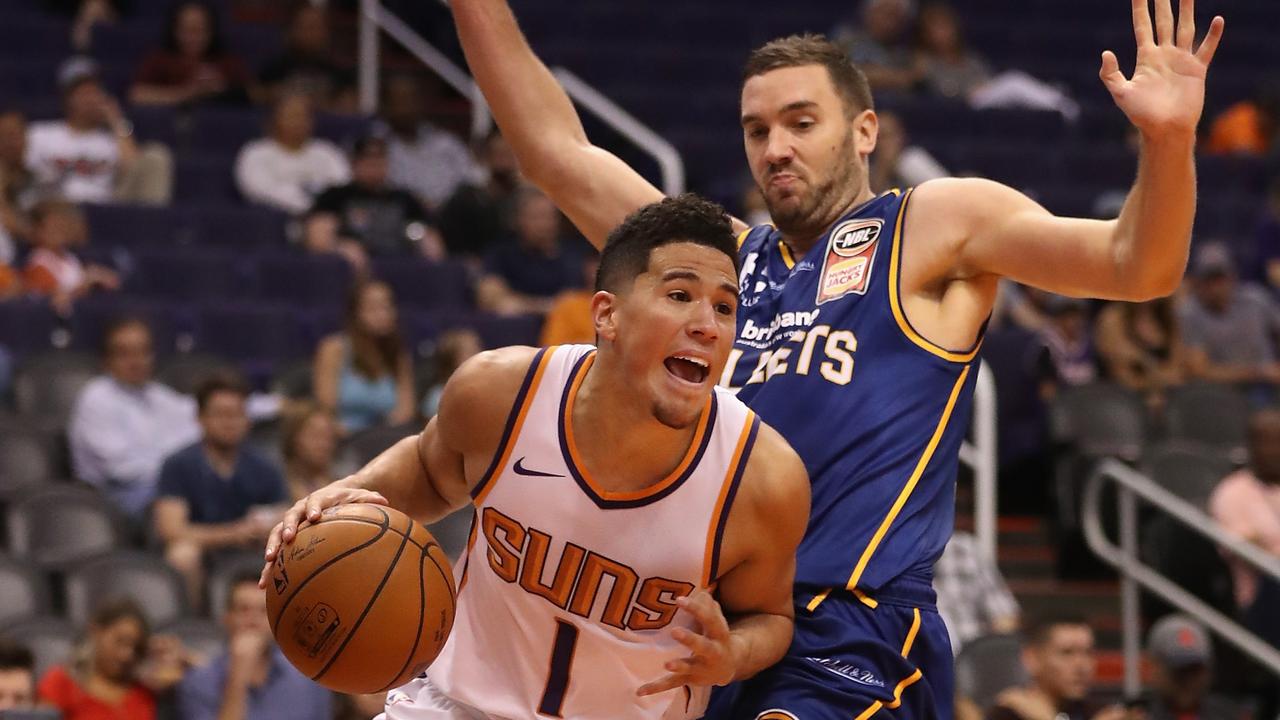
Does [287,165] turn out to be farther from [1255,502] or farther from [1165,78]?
[1165,78]

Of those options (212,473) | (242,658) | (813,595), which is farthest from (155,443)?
(813,595)

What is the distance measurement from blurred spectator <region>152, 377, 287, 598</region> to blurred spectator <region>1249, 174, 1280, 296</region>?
20.5ft

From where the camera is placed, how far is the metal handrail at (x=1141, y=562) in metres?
8.14

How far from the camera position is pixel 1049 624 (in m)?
7.61

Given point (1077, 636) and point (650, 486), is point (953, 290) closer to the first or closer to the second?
point (650, 486)

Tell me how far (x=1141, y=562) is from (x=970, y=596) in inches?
Result: 49.9

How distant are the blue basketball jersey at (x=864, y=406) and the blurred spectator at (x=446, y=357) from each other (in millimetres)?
5051

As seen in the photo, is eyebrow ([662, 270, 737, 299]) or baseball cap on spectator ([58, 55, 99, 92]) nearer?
eyebrow ([662, 270, 737, 299])

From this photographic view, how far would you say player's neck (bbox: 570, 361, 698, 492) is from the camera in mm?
3482

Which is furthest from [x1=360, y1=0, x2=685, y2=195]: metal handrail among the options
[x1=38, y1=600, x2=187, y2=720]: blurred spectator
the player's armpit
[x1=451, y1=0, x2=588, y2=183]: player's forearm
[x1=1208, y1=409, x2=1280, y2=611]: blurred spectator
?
the player's armpit

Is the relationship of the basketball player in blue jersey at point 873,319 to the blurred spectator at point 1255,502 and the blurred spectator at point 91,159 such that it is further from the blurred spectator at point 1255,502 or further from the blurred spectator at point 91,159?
the blurred spectator at point 91,159

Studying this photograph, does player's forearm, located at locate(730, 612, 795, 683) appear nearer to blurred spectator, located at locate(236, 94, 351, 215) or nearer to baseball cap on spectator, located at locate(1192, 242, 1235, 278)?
baseball cap on spectator, located at locate(1192, 242, 1235, 278)

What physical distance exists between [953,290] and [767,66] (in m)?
0.62

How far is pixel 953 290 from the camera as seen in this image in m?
3.80
